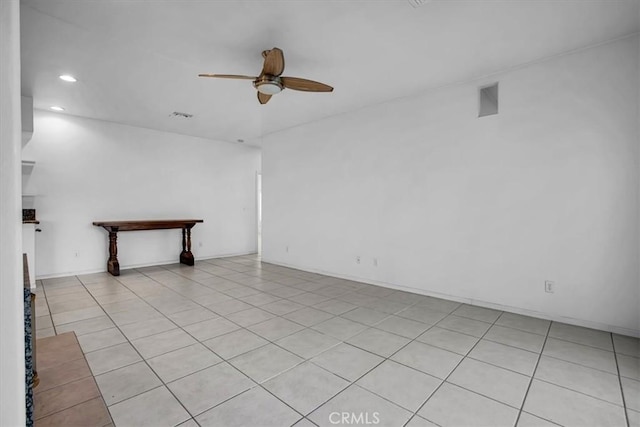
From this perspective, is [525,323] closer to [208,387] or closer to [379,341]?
[379,341]

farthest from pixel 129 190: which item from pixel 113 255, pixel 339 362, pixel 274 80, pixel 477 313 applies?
pixel 477 313

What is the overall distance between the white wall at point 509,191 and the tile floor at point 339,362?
0.43 meters

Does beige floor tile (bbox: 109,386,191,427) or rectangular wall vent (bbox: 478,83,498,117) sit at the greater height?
rectangular wall vent (bbox: 478,83,498,117)

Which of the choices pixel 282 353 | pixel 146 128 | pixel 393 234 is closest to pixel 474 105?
pixel 393 234

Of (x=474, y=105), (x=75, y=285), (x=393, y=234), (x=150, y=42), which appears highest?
(x=150, y=42)

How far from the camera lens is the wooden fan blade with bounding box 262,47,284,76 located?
2670mm

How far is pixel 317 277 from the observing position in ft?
17.5

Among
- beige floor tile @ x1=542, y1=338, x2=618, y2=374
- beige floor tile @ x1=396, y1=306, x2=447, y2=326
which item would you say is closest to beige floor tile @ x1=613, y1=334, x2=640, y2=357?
beige floor tile @ x1=542, y1=338, x2=618, y2=374

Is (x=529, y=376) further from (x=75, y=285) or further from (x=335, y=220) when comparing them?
(x=75, y=285)

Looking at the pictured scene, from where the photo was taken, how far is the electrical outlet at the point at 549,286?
325 centimetres

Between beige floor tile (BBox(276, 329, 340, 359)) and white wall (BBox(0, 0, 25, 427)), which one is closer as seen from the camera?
white wall (BBox(0, 0, 25, 427))

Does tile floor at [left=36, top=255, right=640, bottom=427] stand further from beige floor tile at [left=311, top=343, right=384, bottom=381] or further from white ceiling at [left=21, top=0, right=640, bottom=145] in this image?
white ceiling at [left=21, top=0, right=640, bottom=145]

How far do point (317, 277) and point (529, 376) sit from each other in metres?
3.50

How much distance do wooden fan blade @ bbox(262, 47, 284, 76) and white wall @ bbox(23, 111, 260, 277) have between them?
14.6 ft
